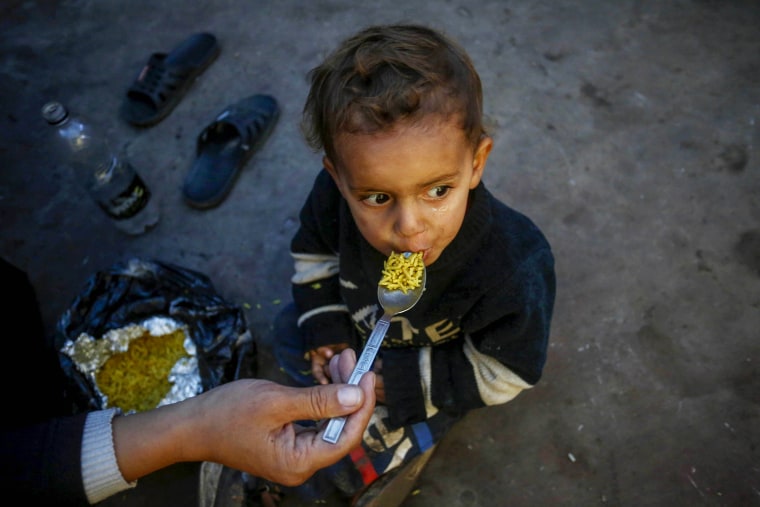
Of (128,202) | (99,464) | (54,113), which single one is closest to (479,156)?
(99,464)

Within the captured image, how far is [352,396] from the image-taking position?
1.30 metres

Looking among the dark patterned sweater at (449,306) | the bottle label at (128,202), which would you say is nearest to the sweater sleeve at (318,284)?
the dark patterned sweater at (449,306)

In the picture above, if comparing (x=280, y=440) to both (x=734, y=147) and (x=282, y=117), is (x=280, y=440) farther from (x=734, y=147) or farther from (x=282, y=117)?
(x=734, y=147)

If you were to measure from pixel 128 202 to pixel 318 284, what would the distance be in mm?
1323

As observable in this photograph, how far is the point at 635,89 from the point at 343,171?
89.3 inches

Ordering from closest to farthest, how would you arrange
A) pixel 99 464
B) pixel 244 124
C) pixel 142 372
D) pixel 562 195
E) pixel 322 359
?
pixel 99 464 < pixel 322 359 < pixel 142 372 < pixel 562 195 < pixel 244 124

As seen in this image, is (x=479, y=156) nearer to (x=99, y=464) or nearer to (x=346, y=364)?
(x=346, y=364)

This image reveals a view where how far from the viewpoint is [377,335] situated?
140cm

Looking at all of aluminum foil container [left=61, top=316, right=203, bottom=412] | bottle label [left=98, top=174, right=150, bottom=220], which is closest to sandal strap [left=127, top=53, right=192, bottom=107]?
bottle label [left=98, top=174, right=150, bottom=220]

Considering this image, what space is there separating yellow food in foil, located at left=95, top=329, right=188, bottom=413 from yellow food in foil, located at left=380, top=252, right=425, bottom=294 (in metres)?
1.15

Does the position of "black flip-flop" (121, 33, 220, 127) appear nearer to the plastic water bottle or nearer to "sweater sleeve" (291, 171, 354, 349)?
the plastic water bottle

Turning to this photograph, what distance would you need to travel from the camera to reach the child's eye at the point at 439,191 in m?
1.36

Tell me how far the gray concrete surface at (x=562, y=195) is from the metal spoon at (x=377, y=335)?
0.99 metres

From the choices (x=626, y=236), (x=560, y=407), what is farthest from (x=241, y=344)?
(x=626, y=236)
